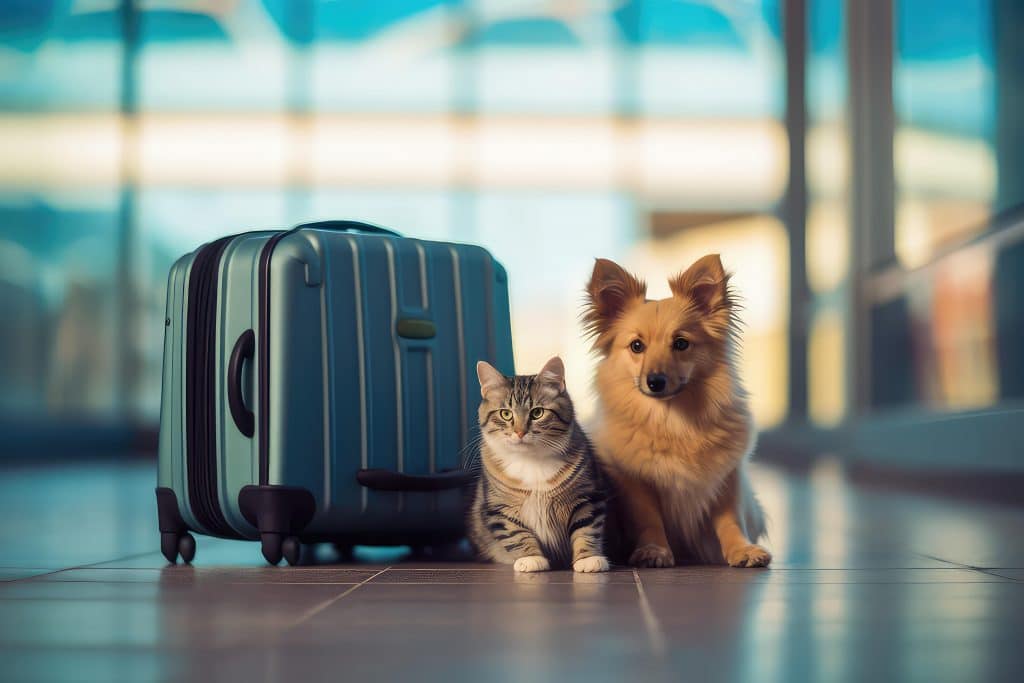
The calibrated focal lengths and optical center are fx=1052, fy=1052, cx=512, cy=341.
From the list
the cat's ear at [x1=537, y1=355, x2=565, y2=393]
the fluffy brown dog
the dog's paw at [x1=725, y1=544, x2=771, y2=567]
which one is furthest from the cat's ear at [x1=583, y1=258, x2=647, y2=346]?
the dog's paw at [x1=725, y1=544, x2=771, y2=567]

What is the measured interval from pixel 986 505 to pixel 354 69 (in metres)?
7.48

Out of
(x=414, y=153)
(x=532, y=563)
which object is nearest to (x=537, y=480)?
(x=532, y=563)

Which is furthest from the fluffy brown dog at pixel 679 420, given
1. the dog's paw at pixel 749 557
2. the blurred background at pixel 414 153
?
the blurred background at pixel 414 153

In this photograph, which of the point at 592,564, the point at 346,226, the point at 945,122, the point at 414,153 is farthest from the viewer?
the point at 414,153

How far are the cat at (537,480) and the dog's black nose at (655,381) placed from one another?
0.22m

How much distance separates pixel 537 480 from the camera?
2.30m

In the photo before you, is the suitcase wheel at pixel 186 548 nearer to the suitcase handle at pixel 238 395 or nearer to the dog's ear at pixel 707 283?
the suitcase handle at pixel 238 395

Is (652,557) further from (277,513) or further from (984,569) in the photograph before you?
(277,513)

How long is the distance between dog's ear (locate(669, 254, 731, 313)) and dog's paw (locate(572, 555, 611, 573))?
0.62 metres

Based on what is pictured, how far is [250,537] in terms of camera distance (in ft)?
7.80

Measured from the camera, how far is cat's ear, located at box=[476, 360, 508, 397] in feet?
7.84

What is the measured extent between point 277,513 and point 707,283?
108cm

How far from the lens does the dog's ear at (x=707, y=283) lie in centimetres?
239

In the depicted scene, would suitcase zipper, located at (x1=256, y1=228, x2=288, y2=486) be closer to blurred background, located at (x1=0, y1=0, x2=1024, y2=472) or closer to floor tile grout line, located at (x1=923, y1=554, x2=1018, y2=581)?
floor tile grout line, located at (x1=923, y1=554, x2=1018, y2=581)
